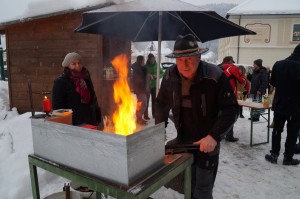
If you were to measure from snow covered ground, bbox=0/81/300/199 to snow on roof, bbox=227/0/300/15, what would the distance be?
20884mm

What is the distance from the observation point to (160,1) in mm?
3451

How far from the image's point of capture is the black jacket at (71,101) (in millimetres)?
3867

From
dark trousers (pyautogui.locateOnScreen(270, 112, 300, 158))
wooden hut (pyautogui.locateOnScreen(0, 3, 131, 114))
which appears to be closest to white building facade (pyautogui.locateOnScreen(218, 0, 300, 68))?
wooden hut (pyautogui.locateOnScreen(0, 3, 131, 114))

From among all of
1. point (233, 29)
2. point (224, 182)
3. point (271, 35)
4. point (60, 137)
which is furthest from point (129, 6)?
point (271, 35)

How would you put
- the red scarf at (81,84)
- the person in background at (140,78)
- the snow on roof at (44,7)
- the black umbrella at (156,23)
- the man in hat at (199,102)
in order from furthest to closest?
the person in background at (140,78) < the snow on roof at (44,7) < the red scarf at (81,84) < the black umbrella at (156,23) < the man in hat at (199,102)

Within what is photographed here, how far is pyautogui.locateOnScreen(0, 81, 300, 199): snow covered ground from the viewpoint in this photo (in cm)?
404

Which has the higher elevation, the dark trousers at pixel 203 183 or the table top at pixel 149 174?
the table top at pixel 149 174

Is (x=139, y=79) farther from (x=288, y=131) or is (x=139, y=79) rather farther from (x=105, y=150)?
(x=105, y=150)

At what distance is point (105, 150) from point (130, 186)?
0.97 ft

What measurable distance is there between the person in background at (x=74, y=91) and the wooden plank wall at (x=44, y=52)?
4307 millimetres

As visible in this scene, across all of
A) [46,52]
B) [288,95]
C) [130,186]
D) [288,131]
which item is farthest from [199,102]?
[46,52]

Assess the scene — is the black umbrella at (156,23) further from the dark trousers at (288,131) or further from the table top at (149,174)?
the dark trousers at (288,131)

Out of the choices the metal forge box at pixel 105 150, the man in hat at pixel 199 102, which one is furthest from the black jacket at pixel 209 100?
the metal forge box at pixel 105 150

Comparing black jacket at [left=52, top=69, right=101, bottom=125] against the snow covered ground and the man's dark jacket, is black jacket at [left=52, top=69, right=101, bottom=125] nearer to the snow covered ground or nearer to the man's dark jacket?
the snow covered ground
